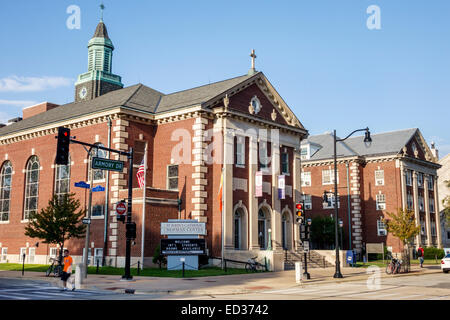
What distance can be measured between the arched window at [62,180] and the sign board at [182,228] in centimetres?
1307

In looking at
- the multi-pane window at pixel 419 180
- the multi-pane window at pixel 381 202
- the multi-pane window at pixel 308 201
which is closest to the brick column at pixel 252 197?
the multi-pane window at pixel 308 201

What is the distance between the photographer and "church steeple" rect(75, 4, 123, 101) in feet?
167

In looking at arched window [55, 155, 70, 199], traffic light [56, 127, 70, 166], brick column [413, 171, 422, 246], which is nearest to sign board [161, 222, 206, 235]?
traffic light [56, 127, 70, 166]

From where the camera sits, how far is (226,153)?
3759 centimetres

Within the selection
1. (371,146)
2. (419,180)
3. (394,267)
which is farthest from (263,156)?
(419,180)

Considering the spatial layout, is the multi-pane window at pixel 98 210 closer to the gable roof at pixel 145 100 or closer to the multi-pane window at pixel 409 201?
the gable roof at pixel 145 100

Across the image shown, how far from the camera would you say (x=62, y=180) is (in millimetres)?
42188

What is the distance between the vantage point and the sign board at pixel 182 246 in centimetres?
3133

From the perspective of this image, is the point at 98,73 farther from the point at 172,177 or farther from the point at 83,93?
the point at 172,177

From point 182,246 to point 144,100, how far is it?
15620 millimetres

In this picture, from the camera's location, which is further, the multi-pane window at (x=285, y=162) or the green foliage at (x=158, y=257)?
the multi-pane window at (x=285, y=162)

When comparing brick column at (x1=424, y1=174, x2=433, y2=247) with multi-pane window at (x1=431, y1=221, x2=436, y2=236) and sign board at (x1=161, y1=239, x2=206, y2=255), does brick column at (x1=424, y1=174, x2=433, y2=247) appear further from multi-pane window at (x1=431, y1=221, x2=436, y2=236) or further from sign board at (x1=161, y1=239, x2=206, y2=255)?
sign board at (x1=161, y1=239, x2=206, y2=255)

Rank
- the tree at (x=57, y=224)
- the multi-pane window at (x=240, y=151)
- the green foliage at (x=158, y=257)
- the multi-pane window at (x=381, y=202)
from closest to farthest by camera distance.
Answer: the green foliage at (x=158, y=257), the tree at (x=57, y=224), the multi-pane window at (x=240, y=151), the multi-pane window at (x=381, y=202)
